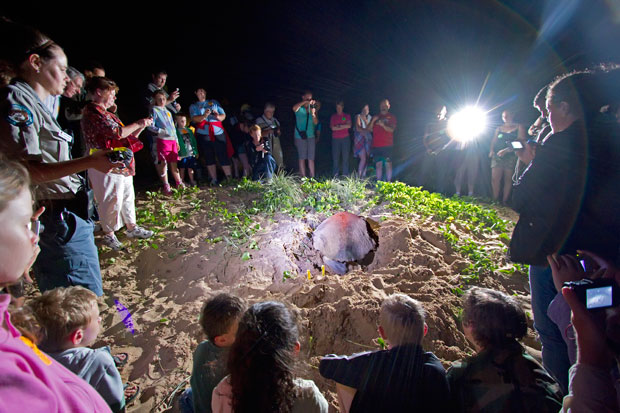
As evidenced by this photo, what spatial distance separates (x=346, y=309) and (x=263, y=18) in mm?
10273

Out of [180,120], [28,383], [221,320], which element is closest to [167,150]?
[180,120]

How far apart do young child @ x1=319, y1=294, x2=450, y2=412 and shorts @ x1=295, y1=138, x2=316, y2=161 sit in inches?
224

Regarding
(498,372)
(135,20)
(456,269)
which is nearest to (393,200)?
(456,269)

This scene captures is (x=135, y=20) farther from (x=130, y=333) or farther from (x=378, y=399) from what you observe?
(x=378, y=399)

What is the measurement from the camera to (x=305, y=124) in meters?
6.43

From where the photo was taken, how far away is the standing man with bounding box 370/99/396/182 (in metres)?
6.46

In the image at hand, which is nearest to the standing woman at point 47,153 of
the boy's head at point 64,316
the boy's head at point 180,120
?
the boy's head at point 64,316

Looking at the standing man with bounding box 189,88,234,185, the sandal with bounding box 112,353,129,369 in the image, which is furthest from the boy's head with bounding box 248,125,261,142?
the sandal with bounding box 112,353,129,369

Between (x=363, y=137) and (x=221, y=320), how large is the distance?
244 inches

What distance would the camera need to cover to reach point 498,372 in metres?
1.22

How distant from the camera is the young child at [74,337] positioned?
137cm

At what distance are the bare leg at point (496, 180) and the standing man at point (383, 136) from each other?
7.75 ft

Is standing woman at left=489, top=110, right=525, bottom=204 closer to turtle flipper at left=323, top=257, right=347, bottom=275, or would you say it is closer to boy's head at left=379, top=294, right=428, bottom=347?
turtle flipper at left=323, top=257, right=347, bottom=275

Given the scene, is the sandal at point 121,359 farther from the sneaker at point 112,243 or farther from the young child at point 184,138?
the young child at point 184,138
